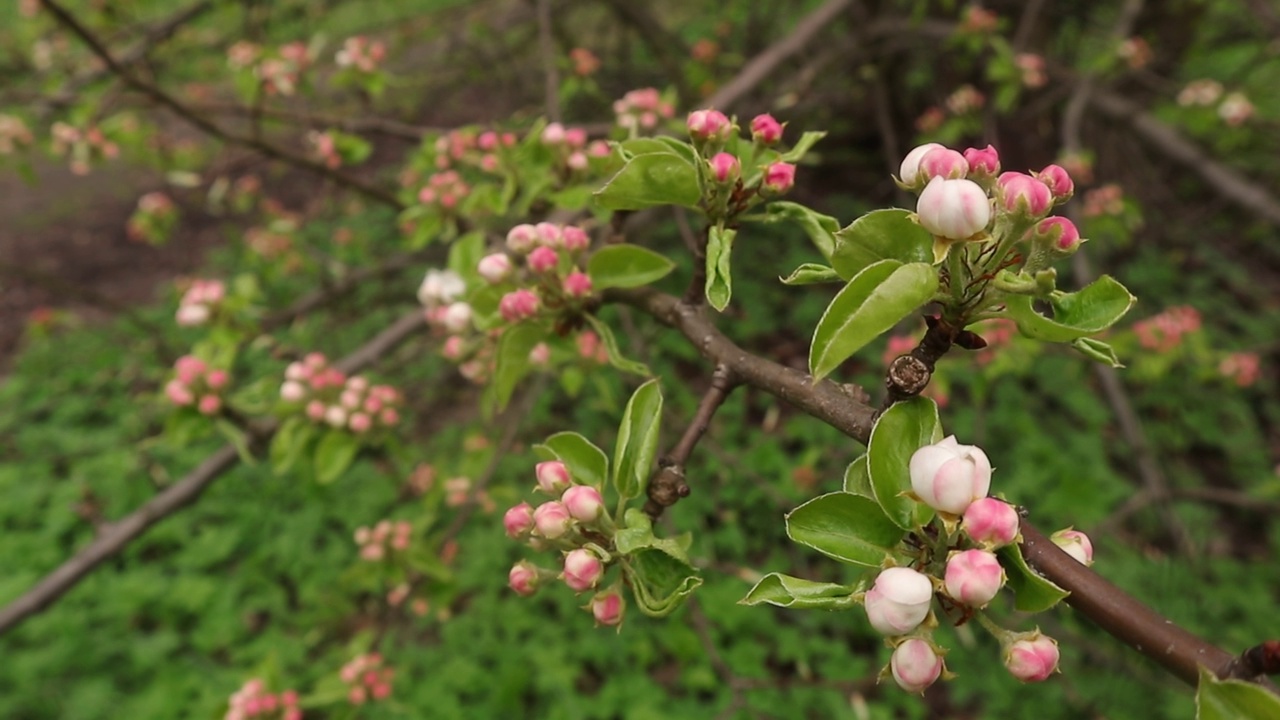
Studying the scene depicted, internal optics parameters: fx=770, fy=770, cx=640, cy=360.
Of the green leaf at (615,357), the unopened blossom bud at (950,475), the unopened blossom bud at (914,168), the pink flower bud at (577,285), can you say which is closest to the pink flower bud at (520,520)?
the green leaf at (615,357)

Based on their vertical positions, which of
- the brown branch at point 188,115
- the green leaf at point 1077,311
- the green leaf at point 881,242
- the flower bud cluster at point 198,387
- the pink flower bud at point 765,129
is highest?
the green leaf at point 881,242

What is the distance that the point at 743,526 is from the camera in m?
3.22

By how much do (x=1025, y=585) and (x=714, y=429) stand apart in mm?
2863

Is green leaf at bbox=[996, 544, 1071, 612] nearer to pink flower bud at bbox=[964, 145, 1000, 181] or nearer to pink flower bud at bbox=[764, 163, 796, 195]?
pink flower bud at bbox=[964, 145, 1000, 181]

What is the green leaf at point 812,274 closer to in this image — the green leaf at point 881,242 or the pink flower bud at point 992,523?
the green leaf at point 881,242

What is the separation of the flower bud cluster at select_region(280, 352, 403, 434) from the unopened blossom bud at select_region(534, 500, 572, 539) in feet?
3.34

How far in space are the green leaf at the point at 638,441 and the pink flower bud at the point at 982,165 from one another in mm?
382

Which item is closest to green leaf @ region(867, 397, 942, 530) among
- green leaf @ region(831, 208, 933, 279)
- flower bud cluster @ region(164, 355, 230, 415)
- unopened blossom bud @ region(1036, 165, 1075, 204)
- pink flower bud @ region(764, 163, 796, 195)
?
green leaf @ region(831, 208, 933, 279)

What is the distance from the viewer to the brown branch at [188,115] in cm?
181

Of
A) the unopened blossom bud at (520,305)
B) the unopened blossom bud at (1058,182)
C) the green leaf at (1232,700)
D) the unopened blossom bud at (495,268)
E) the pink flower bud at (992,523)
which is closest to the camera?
the green leaf at (1232,700)

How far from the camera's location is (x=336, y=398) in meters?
1.79

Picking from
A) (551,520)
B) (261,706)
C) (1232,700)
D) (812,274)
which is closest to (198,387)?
(261,706)

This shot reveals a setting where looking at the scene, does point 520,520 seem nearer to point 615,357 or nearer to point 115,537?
point 615,357

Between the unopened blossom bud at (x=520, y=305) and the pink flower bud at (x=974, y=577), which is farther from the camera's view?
the unopened blossom bud at (x=520, y=305)
